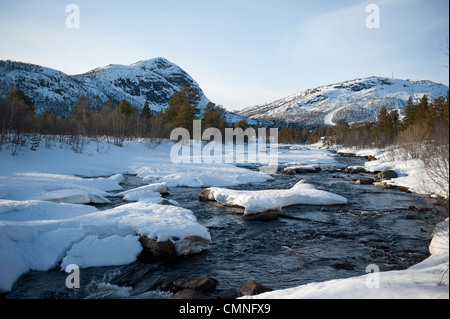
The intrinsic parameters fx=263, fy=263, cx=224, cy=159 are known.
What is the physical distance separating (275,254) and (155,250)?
3.70 m

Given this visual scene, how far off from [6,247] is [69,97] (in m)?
162

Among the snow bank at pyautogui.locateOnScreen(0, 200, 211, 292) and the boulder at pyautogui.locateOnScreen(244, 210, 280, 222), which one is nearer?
the snow bank at pyautogui.locateOnScreen(0, 200, 211, 292)

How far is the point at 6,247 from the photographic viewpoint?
6867mm

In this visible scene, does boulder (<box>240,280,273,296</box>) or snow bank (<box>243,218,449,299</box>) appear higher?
snow bank (<box>243,218,449,299</box>)

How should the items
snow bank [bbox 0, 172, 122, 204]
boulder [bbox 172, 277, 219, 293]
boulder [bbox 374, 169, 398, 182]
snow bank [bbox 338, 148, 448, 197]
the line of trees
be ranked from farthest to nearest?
boulder [bbox 374, 169, 398, 182] < the line of trees < snow bank [bbox 338, 148, 448, 197] < snow bank [bbox 0, 172, 122, 204] < boulder [bbox 172, 277, 219, 293]

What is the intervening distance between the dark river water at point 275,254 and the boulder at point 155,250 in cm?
31

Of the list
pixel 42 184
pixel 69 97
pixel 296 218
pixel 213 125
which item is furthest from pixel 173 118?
pixel 69 97

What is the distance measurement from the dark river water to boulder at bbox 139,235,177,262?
1.03ft

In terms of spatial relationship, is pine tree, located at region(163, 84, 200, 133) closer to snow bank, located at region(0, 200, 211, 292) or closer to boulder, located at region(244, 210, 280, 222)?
boulder, located at region(244, 210, 280, 222)

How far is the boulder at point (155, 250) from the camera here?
25.8 feet

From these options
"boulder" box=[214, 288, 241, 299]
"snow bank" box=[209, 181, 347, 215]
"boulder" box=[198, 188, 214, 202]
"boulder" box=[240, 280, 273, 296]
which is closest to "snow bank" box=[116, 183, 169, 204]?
"boulder" box=[198, 188, 214, 202]

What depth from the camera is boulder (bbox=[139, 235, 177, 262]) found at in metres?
7.87
